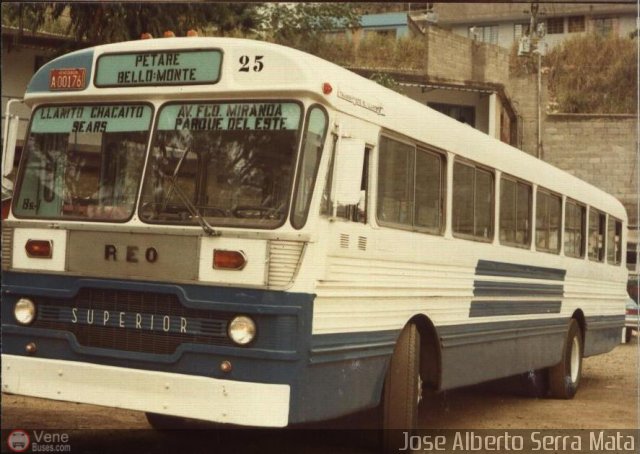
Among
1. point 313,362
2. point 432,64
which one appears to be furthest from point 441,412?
point 432,64

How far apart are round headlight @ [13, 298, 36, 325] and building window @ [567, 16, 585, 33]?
3700cm

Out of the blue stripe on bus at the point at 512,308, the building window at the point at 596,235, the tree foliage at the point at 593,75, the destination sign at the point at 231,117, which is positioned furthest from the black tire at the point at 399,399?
the tree foliage at the point at 593,75

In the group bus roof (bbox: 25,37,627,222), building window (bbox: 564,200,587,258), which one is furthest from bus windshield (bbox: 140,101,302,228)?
building window (bbox: 564,200,587,258)

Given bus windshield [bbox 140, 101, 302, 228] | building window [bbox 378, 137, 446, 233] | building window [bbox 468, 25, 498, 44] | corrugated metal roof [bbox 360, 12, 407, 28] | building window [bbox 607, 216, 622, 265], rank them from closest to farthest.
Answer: bus windshield [bbox 140, 101, 302, 228] → building window [bbox 378, 137, 446, 233] → building window [bbox 607, 216, 622, 265] → corrugated metal roof [bbox 360, 12, 407, 28] → building window [bbox 468, 25, 498, 44]

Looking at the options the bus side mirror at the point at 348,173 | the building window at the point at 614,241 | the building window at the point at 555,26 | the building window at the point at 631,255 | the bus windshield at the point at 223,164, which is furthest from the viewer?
the building window at the point at 555,26

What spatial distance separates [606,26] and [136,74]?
3759cm

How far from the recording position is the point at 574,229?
42.1ft

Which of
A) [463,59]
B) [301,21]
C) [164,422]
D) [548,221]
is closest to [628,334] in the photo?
[301,21]

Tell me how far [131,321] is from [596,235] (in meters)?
8.78

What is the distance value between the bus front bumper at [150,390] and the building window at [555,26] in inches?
1437

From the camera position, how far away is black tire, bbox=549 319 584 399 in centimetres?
1246

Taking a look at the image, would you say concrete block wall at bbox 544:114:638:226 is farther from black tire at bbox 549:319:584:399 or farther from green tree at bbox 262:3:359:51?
black tire at bbox 549:319:584:399

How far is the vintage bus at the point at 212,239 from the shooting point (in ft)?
20.8

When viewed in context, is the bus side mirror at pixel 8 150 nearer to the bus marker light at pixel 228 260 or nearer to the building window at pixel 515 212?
the bus marker light at pixel 228 260
